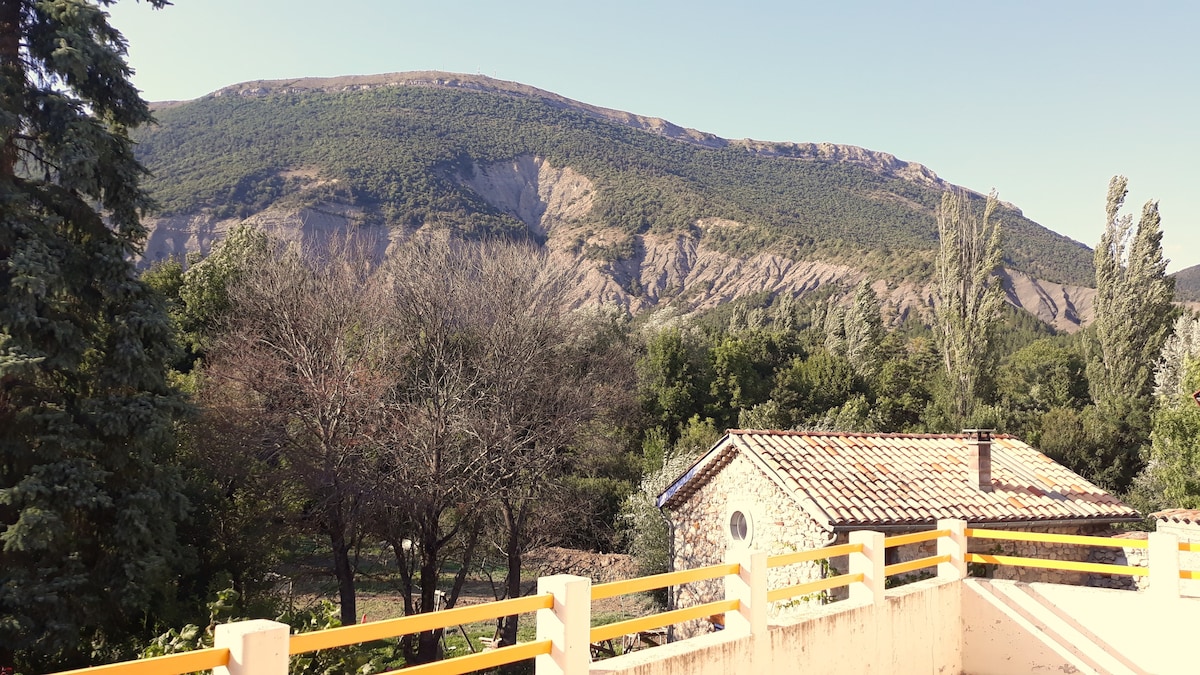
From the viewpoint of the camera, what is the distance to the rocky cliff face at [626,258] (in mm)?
72188

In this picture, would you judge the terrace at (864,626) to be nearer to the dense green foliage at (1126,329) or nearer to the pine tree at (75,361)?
the pine tree at (75,361)

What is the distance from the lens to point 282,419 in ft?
65.5

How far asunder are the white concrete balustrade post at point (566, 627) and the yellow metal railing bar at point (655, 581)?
0.22 metres

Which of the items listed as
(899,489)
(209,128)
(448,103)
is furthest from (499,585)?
(448,103)

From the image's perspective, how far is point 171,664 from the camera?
2.83 metres

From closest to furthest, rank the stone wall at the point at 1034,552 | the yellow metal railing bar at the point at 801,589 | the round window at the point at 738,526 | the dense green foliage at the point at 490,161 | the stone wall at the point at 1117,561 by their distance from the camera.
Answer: the yellow metal railing bar at the point at 801,589, the stone wall at the point at 1034,552, the round window at the point at 738,526, the stone wall at the point at 1117,561, the dense green foliage at the point at 490,161

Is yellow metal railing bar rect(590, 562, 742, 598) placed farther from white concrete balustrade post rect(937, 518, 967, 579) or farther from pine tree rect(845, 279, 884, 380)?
pine tree rect(845, 279, 884, 380)

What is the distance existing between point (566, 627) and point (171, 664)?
1.95 metres

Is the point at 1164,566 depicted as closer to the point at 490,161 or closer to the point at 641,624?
the point at 641,624

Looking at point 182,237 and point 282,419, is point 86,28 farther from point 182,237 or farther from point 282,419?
point 182,237

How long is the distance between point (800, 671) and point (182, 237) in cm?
8013

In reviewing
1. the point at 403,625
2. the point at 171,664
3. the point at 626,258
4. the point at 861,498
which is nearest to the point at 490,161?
the point at 626,258

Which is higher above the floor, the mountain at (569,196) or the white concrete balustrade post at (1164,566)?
the mountain at (569,196)

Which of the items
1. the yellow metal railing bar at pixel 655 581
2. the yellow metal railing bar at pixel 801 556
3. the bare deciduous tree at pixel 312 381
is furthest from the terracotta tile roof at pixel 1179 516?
the bare deciduous tree at pixel 312 381
